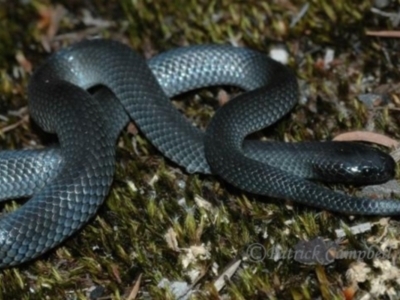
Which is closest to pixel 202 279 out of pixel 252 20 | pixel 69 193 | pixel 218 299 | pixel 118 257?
pixel 218 299

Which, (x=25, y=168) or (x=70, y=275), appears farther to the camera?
(x=25, y=168)

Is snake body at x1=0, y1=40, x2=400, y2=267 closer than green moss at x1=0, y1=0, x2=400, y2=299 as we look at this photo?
No

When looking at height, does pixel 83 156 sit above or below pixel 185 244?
above

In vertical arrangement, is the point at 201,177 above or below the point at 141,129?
below

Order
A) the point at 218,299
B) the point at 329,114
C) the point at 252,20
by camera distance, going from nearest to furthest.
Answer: the point at 218,299
the point at 329,114
the point at 252,20

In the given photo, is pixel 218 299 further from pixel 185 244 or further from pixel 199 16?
pixel 199 16

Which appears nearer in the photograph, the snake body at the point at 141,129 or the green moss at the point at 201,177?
the green moss at the point at 201,177

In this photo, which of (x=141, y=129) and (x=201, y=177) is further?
(x=141, y=129)

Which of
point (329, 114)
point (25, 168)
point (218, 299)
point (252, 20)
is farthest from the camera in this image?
point (252, 20)
